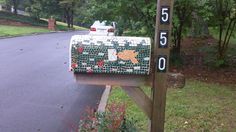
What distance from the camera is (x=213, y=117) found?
7.10m

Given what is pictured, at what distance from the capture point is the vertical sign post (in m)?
4.36

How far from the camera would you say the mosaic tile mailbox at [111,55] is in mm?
4387

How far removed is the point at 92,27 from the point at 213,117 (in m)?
11.3

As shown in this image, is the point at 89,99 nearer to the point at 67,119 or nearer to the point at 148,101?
the point at 67,119

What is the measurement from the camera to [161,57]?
4414 millimetres

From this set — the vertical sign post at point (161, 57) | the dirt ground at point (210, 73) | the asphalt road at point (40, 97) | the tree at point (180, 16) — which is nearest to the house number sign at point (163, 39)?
the vertical sign post at point (161, 57)

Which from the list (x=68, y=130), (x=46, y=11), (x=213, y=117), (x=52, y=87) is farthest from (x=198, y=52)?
(x=46, y=11)

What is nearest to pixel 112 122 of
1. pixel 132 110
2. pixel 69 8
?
pixel 132 110

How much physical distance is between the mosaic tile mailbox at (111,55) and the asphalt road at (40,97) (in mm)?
2612

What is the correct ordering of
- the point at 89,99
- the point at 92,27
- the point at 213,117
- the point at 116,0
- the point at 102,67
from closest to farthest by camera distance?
the point at 102,67 < the point at 213,117 < the point at 89,99 < the point at 116,0 < the point at 92,27

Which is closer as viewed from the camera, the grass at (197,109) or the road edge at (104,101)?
the grass at (197,109)

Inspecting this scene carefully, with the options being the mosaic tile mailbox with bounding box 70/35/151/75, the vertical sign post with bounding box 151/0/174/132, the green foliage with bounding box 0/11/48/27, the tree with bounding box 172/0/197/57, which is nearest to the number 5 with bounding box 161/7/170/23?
the vertical sign post with bounding box 151/0/174/132

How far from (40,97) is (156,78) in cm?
524

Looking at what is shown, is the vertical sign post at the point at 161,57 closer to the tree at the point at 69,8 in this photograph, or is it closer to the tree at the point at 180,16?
the tree at the point at 180,16
